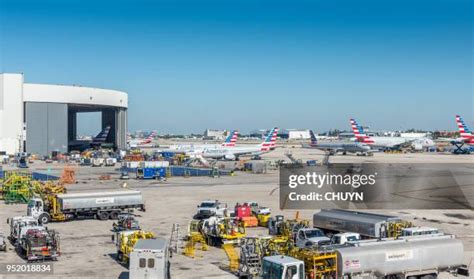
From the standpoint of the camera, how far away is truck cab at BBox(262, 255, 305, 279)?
2011 cm

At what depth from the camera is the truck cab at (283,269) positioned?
792 inches

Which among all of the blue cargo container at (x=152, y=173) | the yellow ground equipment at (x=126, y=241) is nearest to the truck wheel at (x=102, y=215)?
the yellow ground equipment at (x=126, y=241)

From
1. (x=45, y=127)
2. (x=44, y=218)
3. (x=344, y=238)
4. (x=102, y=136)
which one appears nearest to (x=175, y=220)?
(x=44, y=218)

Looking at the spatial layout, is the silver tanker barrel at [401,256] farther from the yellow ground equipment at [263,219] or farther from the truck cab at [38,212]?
the truck cab at [38,212]

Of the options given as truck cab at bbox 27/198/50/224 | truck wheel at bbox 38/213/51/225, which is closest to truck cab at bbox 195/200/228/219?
truck wheel at bbox 38/213/51/225

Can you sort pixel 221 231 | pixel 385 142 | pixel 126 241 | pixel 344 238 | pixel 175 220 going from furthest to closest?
1. pixel 385 142
2. pixel 175 220
3. pixel 221 231
4. pixel 126 241
5. pixel 344 238

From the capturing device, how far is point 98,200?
4088 cm

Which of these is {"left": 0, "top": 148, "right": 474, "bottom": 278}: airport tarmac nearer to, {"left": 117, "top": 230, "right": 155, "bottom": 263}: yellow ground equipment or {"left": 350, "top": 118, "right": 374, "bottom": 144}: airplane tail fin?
{"left": 117, "top": 230, "right": 155, "bottom": 263}: yellow ground equipment

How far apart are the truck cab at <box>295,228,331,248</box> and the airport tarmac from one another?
387 cm

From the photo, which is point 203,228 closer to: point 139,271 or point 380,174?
point 139,271

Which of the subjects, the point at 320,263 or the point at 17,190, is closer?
the point at 320,263

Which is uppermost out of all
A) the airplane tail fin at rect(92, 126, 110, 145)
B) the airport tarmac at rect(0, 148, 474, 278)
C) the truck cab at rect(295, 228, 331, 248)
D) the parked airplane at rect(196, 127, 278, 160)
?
the airplane tail fin at rect(92, 126, 110, 145)

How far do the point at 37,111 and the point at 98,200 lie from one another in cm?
8378

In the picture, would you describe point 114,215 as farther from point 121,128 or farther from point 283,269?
point 121,128
